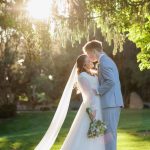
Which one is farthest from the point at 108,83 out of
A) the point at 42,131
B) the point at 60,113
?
the point at 42,131

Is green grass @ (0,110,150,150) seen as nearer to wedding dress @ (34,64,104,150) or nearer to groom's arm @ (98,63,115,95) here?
wedding dress @ (34,64,104,150)

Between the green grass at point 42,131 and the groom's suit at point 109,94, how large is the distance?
6549 millimetres

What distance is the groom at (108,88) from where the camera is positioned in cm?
930

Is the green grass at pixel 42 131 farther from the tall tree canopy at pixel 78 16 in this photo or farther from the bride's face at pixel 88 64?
the bride's face at pixel 88 64

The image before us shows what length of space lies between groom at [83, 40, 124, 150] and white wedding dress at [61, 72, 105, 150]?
0.72ft

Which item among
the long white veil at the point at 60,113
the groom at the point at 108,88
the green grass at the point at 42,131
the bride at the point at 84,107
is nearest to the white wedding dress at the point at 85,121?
the bride at the point at 84,107

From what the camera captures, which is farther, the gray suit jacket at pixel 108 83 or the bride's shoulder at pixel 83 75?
the bride's shoulder at pixel 83 75

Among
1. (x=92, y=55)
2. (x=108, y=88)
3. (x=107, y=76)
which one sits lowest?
(x=108, y=88)

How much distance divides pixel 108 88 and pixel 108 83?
10 cm

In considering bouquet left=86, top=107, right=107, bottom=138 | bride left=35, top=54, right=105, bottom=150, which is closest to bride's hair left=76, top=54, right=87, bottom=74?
bride left=35, top=54, right=105, bottom=150

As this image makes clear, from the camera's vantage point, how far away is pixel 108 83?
933 cm

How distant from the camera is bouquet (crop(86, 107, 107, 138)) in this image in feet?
31.3

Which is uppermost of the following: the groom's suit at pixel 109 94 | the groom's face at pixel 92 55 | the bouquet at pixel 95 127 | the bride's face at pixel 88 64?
the groom's face at pixel 92 55

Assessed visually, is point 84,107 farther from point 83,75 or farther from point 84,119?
point 83,75
